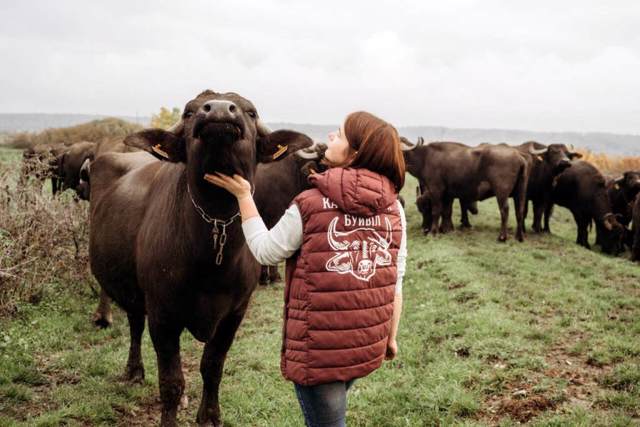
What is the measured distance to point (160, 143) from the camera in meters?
3.62

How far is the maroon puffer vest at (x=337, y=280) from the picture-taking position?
2.51 meters

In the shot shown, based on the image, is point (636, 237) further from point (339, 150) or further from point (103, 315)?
point (339, 150)

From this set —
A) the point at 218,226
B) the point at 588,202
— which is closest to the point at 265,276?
the point at 218,226

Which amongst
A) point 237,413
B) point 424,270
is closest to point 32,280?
point 237,413

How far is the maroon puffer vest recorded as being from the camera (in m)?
2.51

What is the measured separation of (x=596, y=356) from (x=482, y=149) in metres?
9.51

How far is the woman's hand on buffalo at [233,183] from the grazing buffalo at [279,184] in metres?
6.47

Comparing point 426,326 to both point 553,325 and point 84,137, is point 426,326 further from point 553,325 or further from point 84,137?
point 84,137

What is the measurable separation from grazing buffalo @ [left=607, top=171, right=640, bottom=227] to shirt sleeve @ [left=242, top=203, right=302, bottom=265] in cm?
Answer: 1620

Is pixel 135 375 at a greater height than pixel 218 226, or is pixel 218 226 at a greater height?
pixel 218 226

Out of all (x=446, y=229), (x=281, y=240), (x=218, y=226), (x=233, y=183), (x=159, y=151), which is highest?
(x=159, y=151)

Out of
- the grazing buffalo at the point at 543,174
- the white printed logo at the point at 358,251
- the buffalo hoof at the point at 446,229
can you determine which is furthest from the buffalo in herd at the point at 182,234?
the grazing buffalo at the point at 543,174

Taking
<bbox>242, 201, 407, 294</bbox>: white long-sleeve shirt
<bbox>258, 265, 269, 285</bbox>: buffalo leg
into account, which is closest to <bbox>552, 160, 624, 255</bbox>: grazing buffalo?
<bbox>258, 265, 269, 285</bbox>: buffalo leg

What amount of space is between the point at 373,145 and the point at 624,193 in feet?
57.4
